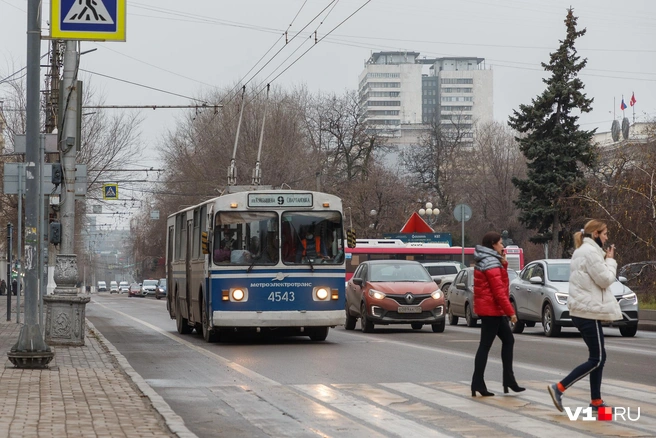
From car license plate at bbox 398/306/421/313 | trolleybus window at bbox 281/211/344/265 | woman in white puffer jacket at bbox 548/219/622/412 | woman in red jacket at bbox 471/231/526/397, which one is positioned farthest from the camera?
car license plate at bbox 398/306/421/313

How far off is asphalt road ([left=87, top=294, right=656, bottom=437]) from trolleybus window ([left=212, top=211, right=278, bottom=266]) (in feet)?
5.74

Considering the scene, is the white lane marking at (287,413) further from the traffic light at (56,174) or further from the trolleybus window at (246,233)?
the trolleybus window at (246,233)

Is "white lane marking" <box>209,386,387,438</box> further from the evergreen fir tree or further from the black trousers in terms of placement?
the evergreen fir tree

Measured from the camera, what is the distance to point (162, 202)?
73625 mm

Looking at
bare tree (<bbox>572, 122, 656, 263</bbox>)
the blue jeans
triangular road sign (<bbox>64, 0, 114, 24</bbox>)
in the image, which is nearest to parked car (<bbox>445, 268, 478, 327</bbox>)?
bare tree (<bbox>572, 122, 656, 263</bbox>)

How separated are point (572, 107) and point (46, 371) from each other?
48797mm

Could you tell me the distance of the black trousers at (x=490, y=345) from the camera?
11125 mm

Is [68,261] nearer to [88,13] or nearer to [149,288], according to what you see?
[88,13]

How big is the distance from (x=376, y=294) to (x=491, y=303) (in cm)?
1431

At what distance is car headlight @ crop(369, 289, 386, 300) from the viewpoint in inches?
992

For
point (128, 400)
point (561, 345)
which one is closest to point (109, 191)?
point (561, 345)

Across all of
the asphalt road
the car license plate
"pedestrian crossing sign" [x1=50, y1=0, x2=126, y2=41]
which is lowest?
the asphalt road

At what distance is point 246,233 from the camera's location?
21266mm

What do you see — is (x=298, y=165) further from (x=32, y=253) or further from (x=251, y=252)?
(x=32, y=253)
